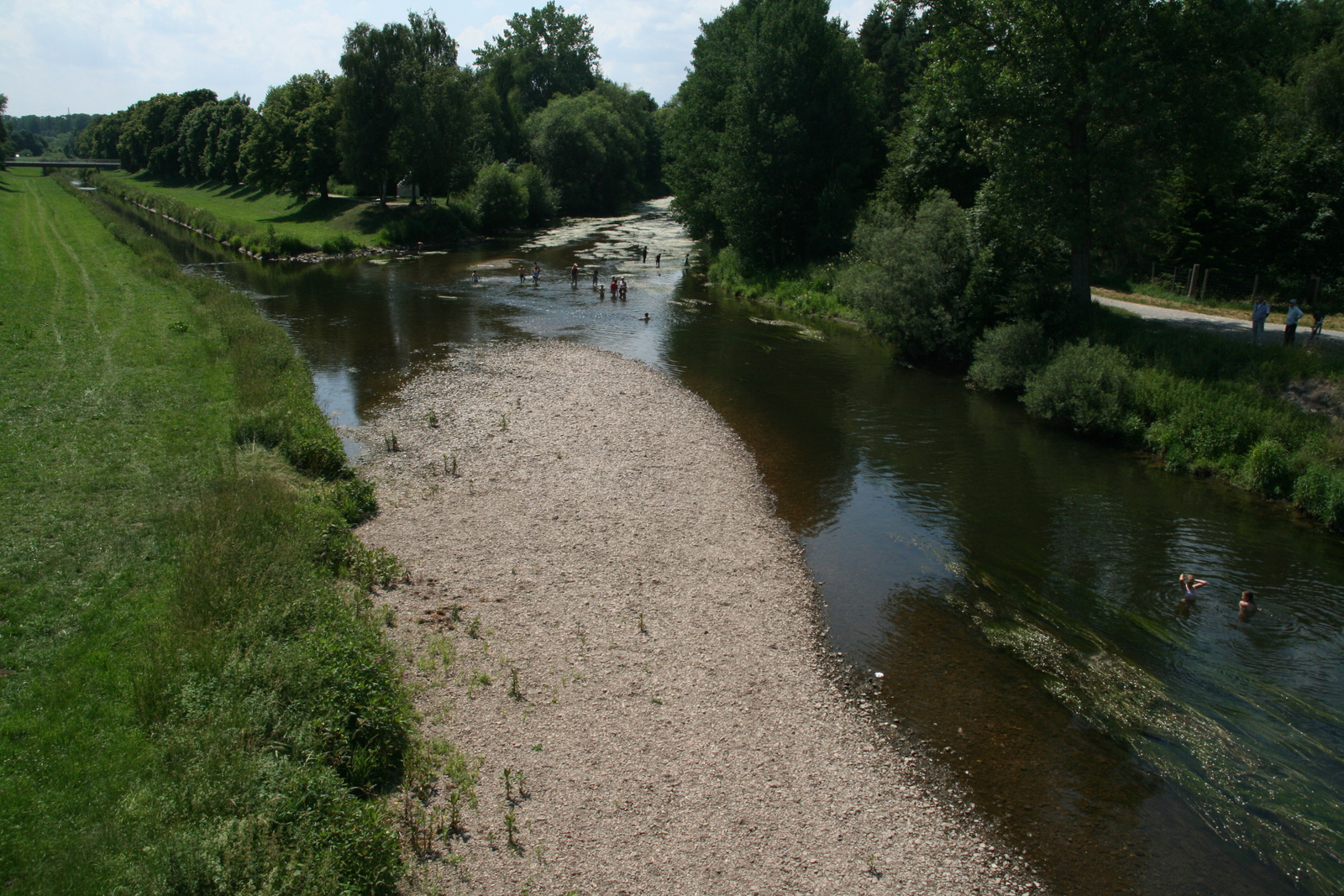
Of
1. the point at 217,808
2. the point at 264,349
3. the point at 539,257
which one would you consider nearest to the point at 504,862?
the point at 217,808

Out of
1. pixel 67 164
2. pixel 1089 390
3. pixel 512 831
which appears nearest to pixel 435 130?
pixel 1089 390

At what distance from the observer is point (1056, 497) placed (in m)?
19.8

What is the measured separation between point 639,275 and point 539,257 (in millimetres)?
11566

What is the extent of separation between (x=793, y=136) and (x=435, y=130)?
38.4 m

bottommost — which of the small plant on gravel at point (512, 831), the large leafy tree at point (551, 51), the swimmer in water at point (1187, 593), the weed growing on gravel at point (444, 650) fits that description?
the small plant on gravel at point (512, 831)

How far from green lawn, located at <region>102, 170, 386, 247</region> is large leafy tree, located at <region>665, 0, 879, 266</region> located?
34.9 meters

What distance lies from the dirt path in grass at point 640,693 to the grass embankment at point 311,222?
48.8 meters

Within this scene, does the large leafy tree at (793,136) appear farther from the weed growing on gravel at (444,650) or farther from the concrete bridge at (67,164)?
the concrete bridge at (67,164)

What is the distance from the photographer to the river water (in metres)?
9.81

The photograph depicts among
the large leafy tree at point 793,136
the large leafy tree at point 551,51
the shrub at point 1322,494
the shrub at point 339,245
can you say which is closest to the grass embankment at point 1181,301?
the shrub at point 1322,494

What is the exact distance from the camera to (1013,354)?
27.6m

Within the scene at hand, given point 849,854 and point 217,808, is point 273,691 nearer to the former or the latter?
point 217,808

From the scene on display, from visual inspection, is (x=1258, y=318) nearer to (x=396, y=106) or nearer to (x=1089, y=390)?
(x=1089, y=390)

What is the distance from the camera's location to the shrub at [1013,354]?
27.4 meters
